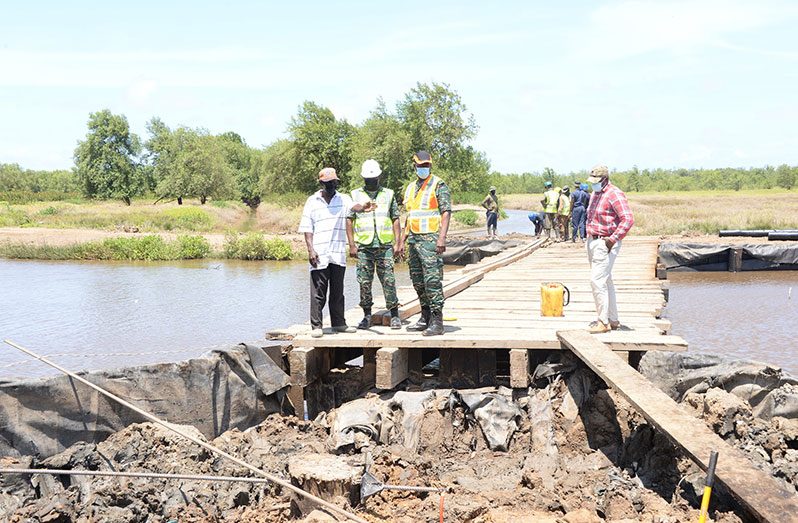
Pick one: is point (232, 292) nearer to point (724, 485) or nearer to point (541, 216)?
point (541, 216)

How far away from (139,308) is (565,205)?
39.0 ft

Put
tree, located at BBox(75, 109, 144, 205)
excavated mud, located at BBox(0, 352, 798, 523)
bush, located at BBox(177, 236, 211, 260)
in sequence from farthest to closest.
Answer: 1. tree, located at BBox(75, 109, 144, 205)
2. bush, located at BBox(177, 236, 211, 260)
3. excavated mud, located at BBox(0, 352, 798, 523)

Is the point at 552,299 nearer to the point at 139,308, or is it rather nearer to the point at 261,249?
the point at 139,308

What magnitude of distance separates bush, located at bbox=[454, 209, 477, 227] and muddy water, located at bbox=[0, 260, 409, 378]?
55.8ft

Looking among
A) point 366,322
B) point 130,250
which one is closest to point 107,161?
point 130,250

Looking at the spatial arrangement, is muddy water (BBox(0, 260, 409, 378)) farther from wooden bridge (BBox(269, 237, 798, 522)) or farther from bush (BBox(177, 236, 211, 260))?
wooden bridge (BBox(269, 237, 798, 522))

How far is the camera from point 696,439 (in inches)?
179

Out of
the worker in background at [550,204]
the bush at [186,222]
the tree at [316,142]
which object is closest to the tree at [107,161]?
the tree at [316,142]

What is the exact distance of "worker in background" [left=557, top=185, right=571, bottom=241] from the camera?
21734mm

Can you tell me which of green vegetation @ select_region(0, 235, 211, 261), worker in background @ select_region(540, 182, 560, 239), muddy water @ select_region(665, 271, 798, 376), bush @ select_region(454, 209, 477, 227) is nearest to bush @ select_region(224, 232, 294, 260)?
green vegetation @ select_region(0, 235, 211, 261)

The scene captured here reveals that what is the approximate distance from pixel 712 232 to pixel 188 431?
88.1ft

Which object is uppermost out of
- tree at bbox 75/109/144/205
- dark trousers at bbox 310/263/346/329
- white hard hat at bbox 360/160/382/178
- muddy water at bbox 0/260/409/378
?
tree at bbox 75/109/144/205

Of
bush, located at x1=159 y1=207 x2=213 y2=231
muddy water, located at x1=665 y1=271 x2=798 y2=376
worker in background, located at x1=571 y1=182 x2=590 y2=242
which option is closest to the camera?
muddy water, located at x1=665 y1=271 x2=798 y2=376

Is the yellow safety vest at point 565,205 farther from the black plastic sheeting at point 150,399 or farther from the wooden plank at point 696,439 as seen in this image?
the black plastic sheeting at point 150,399
